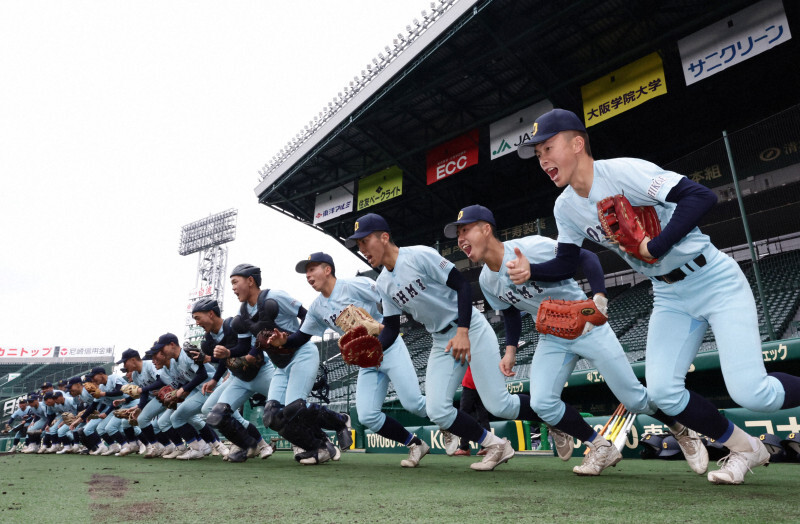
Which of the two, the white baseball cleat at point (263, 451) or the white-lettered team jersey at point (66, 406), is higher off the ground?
the white-lettered team jersey at point (66, 406)

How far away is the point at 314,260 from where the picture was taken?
214 inches

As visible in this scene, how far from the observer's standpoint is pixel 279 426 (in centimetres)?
553

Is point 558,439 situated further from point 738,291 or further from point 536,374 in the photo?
point 738,291

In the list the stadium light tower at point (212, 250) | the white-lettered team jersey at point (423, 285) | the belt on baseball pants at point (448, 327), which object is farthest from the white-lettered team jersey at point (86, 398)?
the stadium light tower at point (212, 250)

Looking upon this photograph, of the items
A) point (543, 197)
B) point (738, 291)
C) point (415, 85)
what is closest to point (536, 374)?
point (738, 291)

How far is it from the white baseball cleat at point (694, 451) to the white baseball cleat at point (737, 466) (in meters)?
0.53

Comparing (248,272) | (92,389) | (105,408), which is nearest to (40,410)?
(105,408)

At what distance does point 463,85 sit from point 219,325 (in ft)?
37.7

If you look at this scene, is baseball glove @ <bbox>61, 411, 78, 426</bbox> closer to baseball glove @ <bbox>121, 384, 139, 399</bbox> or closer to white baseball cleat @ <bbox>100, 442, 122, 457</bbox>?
white baseball cleat @ <bbox>100, 442, 122, 457</bbox>

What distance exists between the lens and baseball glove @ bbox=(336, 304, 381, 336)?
4.75m

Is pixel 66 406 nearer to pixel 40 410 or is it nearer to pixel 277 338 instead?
pixel 40 410

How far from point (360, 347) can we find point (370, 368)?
59 centimetres

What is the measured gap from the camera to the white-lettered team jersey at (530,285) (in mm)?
3936

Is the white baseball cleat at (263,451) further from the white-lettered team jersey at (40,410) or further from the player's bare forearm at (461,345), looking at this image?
the white-lettered team jersey at (40,410)
